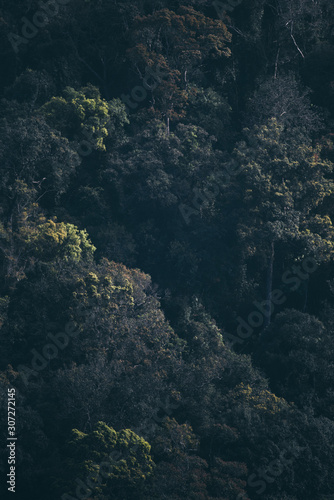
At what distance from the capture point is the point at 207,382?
118ft

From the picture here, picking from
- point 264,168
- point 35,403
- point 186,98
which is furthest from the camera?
point 186,98

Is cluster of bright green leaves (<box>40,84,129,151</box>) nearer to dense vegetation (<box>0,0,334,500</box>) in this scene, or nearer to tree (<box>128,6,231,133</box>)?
dense vegetation (<box>0,0,334,500</box>)

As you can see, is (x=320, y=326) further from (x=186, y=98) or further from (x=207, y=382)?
(x=186, y=98)

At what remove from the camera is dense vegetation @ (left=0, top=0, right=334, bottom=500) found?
33.4 meters

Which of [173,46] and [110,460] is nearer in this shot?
[110,460]

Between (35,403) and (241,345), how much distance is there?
11599 millimetres

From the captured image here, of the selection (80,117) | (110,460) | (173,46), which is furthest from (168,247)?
(110,460)

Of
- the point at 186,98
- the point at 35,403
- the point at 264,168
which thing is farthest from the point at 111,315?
the point at 186,98

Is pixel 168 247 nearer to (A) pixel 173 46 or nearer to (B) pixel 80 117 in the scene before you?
(B) pixel 80 117

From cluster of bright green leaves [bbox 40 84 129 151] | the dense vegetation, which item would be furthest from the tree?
cluster of bright green leaves [bbox 40 84 129 151]

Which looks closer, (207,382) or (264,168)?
(207,382)

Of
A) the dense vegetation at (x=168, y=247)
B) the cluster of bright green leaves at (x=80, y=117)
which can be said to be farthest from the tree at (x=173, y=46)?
the cluster of bright green leaves at (x=80, y=117)

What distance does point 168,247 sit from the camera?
1672 inches

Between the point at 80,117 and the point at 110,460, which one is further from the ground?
the point at 80,117
